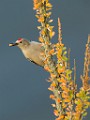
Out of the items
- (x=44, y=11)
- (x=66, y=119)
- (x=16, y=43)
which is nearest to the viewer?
(x=44, y=11)

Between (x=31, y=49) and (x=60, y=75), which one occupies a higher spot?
(x=31, y=49)

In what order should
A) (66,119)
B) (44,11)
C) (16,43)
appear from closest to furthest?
(44,11), (66,119), (16,43)

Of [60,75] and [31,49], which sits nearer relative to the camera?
[60,75]

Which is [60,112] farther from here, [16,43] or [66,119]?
→ [16,43]

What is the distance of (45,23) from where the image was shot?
3.20ft

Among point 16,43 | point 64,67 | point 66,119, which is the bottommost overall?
point 66,119

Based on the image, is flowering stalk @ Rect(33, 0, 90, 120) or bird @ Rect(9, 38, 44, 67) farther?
bird @ Rect(9, 38, 44, 67)

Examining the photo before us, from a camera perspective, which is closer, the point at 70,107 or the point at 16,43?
the point at 70,107

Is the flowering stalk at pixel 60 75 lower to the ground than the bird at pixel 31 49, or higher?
lower

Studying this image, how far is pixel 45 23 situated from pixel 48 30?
0.02 meters

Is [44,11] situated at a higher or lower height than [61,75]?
higher

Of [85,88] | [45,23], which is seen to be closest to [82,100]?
[85,88]

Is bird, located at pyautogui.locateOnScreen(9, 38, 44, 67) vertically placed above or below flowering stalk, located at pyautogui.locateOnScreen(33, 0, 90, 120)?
above

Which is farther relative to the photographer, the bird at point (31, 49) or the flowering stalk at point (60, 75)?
the bird at point (31, 49)
